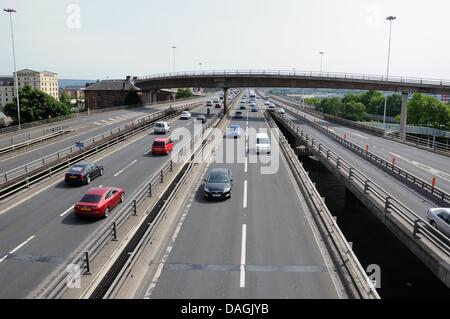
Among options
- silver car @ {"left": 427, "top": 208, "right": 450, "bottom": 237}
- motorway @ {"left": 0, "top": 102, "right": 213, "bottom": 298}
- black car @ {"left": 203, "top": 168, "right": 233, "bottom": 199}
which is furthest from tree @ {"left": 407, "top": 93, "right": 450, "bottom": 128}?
silver car @ {"left": 427, "top": 208, "right": 450, "bottom": 237}

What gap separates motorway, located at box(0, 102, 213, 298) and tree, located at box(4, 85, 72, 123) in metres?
47.6

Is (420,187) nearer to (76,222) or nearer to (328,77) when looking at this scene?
(76,222)

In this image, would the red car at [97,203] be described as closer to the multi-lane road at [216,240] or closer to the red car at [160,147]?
the multi-lane road at [216,240]

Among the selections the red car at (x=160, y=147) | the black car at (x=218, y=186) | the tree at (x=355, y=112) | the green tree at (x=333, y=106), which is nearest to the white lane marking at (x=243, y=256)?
the black car at (x=218, y=186)

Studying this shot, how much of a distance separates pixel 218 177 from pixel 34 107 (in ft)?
192

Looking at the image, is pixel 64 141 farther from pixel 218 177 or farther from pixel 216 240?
pixel 216 240

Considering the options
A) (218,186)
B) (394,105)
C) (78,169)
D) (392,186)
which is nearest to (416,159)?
(392,186)

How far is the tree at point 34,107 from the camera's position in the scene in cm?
6969

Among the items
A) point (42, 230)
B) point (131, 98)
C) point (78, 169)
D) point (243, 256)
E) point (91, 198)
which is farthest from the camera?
point (131, 98)

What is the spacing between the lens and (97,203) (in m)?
19.6

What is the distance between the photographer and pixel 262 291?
12.1 metres

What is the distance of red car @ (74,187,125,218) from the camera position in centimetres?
1941

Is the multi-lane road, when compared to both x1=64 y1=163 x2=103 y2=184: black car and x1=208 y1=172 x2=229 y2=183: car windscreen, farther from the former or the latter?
x1=208 y1=172 x2=229 y2=183: car windscreen
